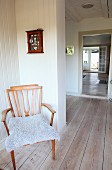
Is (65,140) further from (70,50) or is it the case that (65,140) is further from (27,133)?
(70,50)

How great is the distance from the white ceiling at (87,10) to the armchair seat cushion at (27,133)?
247 cm

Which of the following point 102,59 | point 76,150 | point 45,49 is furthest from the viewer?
point 102,59

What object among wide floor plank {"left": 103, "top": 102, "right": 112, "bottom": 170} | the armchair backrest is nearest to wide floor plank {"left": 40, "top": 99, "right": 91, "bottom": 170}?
wide floor plank {"left": 103, "top": 102, "right": 112, "bottom": 170}

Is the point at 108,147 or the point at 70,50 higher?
the point at 70,50

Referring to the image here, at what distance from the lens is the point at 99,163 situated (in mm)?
1752

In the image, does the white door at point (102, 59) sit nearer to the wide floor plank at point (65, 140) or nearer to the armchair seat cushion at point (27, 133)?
the wide floor plank at point (65, 140)

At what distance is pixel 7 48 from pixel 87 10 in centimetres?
240

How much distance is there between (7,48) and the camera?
6.79ft

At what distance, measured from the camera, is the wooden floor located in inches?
67.9

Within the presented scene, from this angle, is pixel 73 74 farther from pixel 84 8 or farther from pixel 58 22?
pixel 58 22

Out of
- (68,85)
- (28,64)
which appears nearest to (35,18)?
(28,64)

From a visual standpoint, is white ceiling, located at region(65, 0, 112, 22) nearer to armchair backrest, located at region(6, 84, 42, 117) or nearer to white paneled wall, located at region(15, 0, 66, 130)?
white paneled wall, located at region(15, 0, 66, 130)

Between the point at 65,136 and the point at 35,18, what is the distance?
1.94 metres

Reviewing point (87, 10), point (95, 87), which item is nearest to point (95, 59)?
point (95, 87)
